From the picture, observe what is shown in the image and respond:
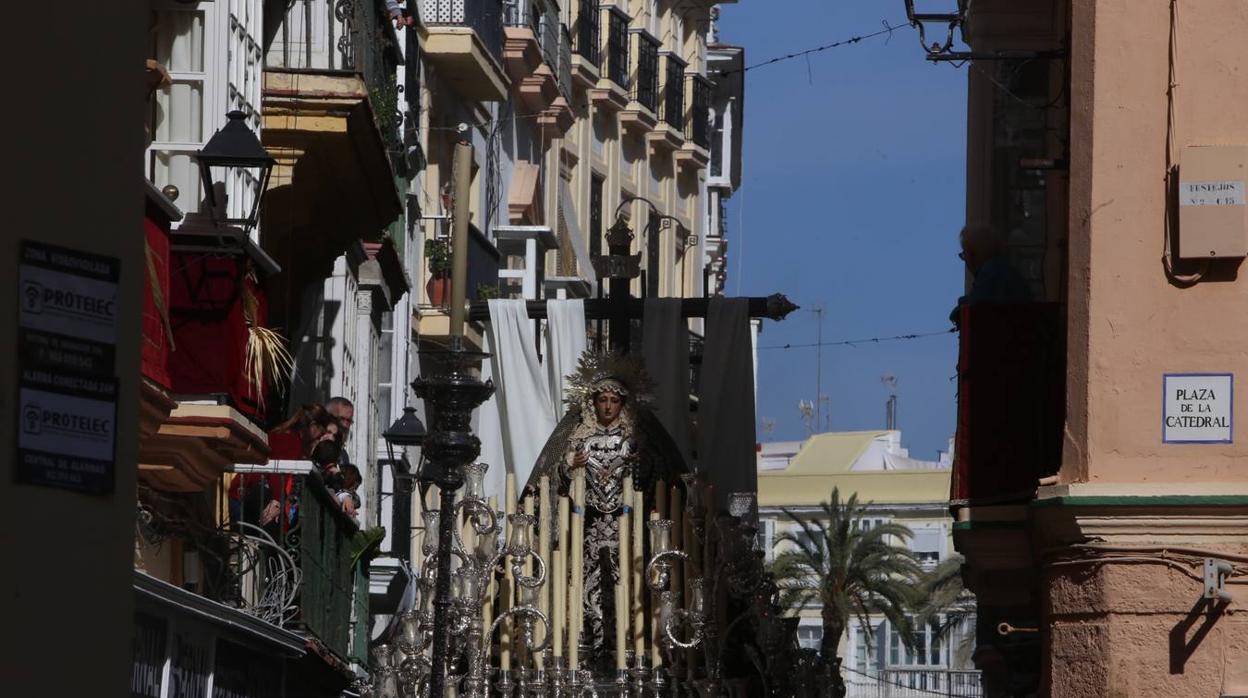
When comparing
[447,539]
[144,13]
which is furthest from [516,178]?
[144,13]

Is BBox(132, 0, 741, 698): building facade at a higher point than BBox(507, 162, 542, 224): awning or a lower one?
lower

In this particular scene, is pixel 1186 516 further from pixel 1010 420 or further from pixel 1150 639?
pixel 1010 420

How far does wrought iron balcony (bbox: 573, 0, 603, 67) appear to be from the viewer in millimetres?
37562

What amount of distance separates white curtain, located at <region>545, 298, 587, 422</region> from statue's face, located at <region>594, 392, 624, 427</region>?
1498 millimetres

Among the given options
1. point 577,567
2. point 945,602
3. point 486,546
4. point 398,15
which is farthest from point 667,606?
point 945,602

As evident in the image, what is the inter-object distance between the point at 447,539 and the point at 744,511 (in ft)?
7.35

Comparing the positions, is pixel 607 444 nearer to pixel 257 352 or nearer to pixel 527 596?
pixel 527 596

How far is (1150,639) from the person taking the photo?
33.4 feet

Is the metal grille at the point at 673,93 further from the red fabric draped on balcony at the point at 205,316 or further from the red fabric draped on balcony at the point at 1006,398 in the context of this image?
the red fabric draped on balcony at the point at 1006,398

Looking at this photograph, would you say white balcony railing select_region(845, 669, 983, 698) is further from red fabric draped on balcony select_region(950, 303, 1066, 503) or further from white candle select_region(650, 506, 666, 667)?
red fabric draped on balcony select_region(950, 303, 1066, 503)

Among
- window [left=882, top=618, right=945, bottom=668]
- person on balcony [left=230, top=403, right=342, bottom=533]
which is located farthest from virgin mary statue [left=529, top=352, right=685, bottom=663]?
window [left=882, top=618, right=945, bottom=668]

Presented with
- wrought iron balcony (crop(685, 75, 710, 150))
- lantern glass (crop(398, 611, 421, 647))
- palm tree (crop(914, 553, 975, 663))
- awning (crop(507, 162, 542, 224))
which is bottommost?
palm tree (crop(914, 553, 975, 663))

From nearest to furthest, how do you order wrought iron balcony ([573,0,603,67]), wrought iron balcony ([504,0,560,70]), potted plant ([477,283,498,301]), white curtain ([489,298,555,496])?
white curtain ([489,298,555,496]), potted plant ([477,283,498,301]), wrought iron balcony ([504,0,560,70]), wrought iron balcony ([573,0,603,67])

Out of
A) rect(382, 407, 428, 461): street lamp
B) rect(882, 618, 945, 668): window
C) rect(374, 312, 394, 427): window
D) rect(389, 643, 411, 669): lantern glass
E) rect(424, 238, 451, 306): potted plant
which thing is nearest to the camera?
rect(389, 643, 411, 669): lantern glass
